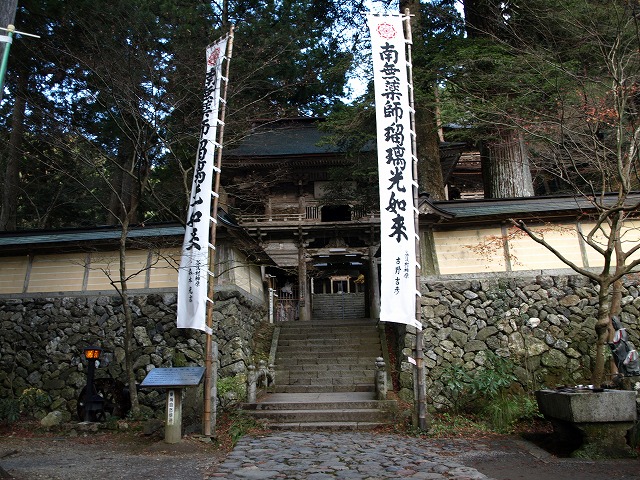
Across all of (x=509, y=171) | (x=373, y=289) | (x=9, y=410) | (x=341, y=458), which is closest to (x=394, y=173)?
(x=341, y=458)

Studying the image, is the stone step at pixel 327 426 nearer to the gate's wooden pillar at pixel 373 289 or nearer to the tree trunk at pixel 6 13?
the tree trunk at pixel 6 13

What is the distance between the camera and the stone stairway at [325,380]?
30.5 feet

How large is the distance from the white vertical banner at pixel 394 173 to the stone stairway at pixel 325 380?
7.26ft

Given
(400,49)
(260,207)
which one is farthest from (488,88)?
(260,207)

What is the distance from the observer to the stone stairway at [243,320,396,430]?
930 centimetres

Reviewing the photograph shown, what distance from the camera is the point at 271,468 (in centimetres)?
Answer: 619

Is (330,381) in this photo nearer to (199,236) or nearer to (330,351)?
(330,351)

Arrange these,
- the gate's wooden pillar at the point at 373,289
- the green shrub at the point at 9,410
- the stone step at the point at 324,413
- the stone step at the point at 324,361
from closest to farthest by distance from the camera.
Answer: the stone step at the point at 324,413 → the green shrub at the point at 9,410 → the stone step at the point at 324,361 → the gate's wooden pillar at the point at 373,289

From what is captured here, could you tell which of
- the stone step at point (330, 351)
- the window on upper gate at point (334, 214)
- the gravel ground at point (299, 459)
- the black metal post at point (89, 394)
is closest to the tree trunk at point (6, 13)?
the gravel ground at point (299, 459)

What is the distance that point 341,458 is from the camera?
6707 mm

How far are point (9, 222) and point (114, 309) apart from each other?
7.60 meters

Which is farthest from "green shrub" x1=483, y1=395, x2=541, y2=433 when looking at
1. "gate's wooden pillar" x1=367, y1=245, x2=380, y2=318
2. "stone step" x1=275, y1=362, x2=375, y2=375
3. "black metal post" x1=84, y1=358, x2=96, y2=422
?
"gate's wooden pillar" x1=367, y1=245, x2=380, y2=318

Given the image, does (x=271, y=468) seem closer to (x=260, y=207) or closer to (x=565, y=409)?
(x=565, y=409)

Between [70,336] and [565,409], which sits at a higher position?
[70,336]
